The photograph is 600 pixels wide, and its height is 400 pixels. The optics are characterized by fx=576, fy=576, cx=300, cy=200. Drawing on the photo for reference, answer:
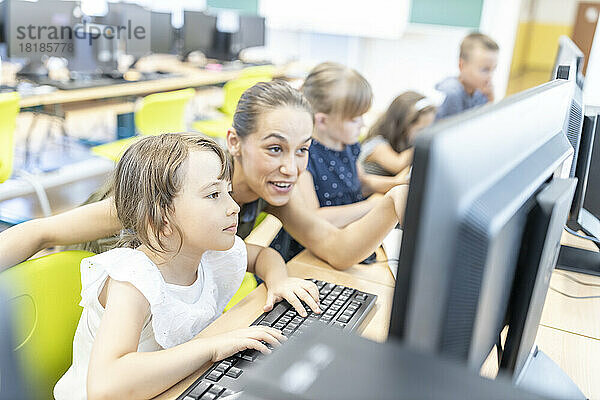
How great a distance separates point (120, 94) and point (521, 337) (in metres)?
3.31

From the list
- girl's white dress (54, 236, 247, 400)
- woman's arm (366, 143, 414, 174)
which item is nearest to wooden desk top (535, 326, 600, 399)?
girl's white dress (54, 236, 247, 400)

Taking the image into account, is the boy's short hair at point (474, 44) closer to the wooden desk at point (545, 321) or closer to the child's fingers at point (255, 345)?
the wooden desk at point (545, 321)

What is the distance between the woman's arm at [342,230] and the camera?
1.22m

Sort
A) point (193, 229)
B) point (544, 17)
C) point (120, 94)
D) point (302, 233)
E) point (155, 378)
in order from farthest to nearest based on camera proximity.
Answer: point (544, 17) < point (120, 94) < point (302, 233) < point (193, 229) < point (155, 378)

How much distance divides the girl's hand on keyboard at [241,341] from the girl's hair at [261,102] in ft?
1.76

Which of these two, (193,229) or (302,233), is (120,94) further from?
(193,229)

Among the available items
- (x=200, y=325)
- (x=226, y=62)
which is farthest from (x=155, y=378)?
(x=226, y=62)

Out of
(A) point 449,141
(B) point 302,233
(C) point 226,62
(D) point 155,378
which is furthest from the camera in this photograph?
(C) point 226,62

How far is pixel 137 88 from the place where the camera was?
147 inches

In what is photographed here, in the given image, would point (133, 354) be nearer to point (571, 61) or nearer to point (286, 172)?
point (286, 172)

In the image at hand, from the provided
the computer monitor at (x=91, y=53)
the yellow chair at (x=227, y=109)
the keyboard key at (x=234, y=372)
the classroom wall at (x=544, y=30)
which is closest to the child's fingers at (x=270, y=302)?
the keyboard key at (x=234, y=372)

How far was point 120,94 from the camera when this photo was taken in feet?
11.8

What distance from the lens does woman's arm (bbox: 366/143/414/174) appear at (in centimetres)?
238

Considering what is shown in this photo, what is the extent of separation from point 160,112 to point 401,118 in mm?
1412
